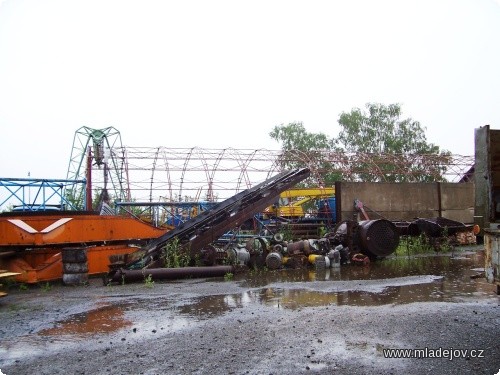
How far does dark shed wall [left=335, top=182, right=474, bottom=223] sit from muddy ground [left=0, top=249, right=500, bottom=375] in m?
6.97

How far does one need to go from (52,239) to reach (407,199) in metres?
12.8

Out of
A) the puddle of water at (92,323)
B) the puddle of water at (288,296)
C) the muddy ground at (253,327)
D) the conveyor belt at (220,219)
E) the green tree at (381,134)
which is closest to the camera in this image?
the muddy ground at (253,327)

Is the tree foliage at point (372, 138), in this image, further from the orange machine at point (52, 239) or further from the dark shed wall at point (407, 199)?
the orange machine at point (52, 239)

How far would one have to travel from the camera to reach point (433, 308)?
19.2ft

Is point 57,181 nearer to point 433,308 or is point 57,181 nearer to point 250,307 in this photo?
point 250,307

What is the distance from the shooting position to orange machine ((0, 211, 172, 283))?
361 inches

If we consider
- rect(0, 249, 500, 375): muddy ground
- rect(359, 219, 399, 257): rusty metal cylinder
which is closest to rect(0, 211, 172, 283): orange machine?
rect(0, 249, 500, 375): muddy ground

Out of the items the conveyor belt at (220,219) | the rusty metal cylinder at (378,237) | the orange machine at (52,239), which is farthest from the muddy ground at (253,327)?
the rusty metal cylinder at (378,237)

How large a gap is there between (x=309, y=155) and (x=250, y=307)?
12343 mm

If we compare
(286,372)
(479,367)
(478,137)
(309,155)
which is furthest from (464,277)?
(309,155)

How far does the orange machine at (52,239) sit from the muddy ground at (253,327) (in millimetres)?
731

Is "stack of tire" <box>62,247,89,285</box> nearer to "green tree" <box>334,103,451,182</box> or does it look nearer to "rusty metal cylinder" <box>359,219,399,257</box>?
"rusty metal cylinder" <box>359,219,399,257</box>

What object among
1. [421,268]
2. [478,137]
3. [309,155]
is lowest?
[421,268]

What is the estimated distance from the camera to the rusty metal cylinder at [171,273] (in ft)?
29.6
